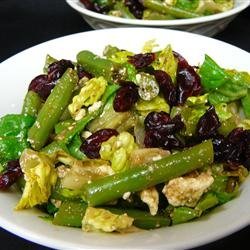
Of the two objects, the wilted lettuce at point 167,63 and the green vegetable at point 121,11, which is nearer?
the wilted lettuce at point 167,63

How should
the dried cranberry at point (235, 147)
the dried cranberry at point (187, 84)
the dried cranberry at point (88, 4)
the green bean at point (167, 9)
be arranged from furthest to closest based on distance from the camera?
the dried cranberry at point (88, 4) < the green bean at point (167, 9) < the dried cranberry at point (187, 84) < the dried cranberry at point (235, 147)

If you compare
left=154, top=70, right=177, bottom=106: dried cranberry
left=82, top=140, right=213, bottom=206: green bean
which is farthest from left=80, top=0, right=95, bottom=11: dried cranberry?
left=82, top=140, right=213, bottom=206: green bean

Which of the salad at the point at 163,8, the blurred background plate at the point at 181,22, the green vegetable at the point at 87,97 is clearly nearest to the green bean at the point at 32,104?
the green vegetable at the point at 87,97

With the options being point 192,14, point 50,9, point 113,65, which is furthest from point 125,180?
point 50,9

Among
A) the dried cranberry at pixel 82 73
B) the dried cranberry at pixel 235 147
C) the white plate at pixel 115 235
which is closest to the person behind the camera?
the white plate at pixel 115 235

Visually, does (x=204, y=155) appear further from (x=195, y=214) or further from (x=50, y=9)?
(x=50, y=9)

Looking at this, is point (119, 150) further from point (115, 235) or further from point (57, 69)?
point (57, 69)

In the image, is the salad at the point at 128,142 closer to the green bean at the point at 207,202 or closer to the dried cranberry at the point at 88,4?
the green bean at the point at 207,202
